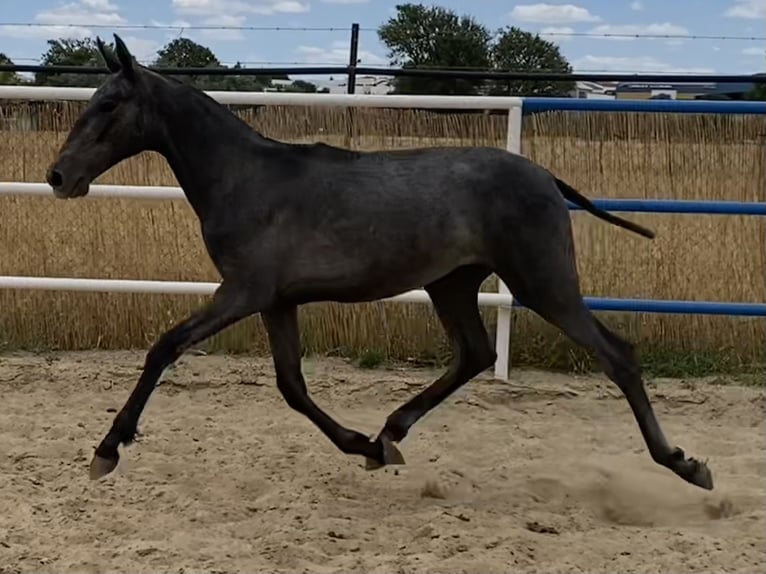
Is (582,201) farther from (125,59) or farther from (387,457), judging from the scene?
(125,59)

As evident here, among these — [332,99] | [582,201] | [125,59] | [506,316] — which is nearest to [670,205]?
[506,316]

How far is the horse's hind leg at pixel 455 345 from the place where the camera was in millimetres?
3852

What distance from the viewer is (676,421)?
4.91m

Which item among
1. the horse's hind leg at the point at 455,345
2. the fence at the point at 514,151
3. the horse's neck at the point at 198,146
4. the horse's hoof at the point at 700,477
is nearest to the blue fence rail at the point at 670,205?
the fence at the point at 514,151

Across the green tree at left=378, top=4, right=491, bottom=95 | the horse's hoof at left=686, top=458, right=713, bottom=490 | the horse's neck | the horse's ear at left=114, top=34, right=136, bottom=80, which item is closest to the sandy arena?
the horse's hoof at left=686, top=458, right=713, bottom=490

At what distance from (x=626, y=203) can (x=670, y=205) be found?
207 millimetres

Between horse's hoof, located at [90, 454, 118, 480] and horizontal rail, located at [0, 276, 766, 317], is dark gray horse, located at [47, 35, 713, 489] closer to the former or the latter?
horse's hoof, located at [90, 454, 118, 480]

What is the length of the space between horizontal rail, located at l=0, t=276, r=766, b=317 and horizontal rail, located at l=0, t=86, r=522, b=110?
3.07 feet

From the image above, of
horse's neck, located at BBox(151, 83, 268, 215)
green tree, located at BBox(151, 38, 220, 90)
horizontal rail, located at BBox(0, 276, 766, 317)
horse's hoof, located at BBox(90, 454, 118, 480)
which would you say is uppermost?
A: green tree, located at BBox(151, 38, 220, 90)

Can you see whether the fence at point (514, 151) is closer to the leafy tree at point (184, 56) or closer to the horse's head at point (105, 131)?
the horse's head at point (105, 131)

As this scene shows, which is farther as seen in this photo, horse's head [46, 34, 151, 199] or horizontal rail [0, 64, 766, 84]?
horizontal rail [0, 64, 766, 84]

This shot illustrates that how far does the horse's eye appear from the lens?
11.1ft

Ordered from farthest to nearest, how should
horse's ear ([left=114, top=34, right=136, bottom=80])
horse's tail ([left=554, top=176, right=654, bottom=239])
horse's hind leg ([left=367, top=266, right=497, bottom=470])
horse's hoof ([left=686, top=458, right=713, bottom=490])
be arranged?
1. horse's hind leg ([left=367, top=266, right=497, bottom=470])
2. horse's tail ([left=554, top=176, right=654, bottom=239])
3. horse's hoof ([left=686, top=458, right=713, bottom=490])
4. horse's ear ([left=114, top=34, right=136, bottom=80])

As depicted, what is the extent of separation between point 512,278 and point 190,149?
1178 millimetres
